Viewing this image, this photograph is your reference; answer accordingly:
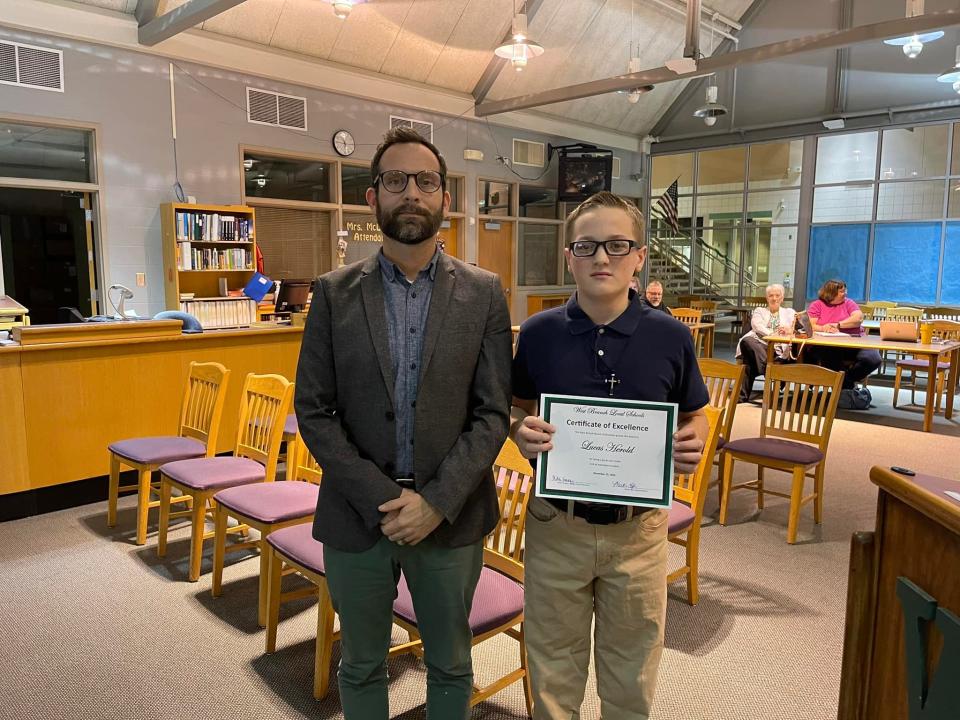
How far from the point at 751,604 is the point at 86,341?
411cm

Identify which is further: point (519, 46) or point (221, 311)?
point (221, 311)

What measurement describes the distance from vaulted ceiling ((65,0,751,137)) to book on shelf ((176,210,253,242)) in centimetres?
203

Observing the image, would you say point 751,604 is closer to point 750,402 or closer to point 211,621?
point 211,621

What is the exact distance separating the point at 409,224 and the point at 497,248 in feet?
31.7

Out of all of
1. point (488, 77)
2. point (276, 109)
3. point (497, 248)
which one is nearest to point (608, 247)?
point (276, 109)

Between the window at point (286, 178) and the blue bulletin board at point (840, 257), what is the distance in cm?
768

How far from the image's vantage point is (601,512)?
160 cm

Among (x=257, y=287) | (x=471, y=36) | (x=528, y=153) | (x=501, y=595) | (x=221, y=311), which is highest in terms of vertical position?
(x=471, y=36)

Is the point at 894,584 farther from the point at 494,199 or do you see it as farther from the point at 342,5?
the point at 494,199

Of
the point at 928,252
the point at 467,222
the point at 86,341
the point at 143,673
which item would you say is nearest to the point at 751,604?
the point at 143,673

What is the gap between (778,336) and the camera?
7.16 m

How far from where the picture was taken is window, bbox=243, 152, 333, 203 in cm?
809

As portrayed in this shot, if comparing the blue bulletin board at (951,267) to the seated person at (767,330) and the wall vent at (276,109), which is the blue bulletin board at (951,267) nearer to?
the seated person at (767,330)

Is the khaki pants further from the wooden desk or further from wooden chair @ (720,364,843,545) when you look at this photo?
the wooden desk
